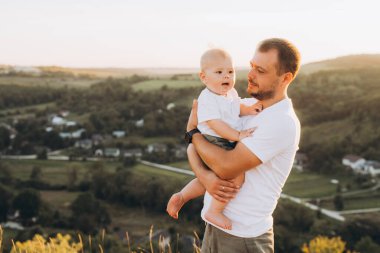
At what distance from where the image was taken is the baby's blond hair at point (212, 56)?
2391 millimetres

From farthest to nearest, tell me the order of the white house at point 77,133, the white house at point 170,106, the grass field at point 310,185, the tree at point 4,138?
the white house at point 170,106 → the white house at point 77,133 → the tree at point 4,138 → the grass field at point 310,185

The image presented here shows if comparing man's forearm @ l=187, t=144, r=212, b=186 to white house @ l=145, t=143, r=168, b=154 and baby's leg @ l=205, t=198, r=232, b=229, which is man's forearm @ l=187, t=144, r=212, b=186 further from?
white house @ l=145, t=143, r=168, b=154

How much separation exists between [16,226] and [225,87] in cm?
3573

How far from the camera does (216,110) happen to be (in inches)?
88.0

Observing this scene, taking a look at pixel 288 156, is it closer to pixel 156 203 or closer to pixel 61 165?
pixel 156 203

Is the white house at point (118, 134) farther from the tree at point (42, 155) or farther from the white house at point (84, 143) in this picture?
the tree at point (42, 155)

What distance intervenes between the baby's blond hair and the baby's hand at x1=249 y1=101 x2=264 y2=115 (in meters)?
0.32

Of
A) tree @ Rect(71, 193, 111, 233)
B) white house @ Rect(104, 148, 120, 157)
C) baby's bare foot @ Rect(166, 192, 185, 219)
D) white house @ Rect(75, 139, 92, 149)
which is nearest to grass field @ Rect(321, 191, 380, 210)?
tree @ Rect(71, 193, 111, 233)

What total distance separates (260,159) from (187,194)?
0.70 metres

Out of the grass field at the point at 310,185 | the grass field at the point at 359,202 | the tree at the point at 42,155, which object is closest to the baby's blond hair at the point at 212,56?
the grass field at the point at 359,202

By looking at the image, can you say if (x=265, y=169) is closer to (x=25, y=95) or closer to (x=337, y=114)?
(x=337, y=114)

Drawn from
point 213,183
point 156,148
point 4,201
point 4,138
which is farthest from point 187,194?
point 4,138

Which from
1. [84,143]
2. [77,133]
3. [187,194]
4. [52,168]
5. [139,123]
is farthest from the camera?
[139,123]

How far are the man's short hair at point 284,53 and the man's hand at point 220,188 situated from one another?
1.60 feet
